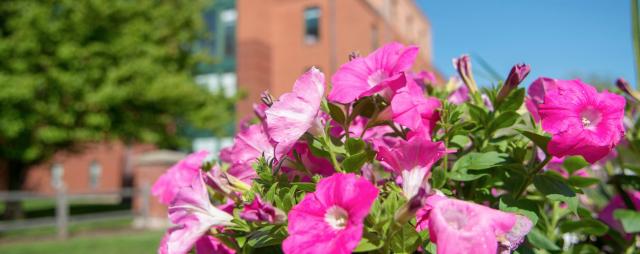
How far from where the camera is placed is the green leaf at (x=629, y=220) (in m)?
1.04

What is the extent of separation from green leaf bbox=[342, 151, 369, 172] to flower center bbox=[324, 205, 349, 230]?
10 cm

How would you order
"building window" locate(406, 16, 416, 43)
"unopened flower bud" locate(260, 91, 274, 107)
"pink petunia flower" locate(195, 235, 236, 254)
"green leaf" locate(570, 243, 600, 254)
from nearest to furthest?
"unopened flower bud" locate(260, 91, 274, 107), "pink petunia flower" locate(195, 235, 236, 254), "green leaf" locate(570, 243, 600, 254), "building window" locate(406, 16, 416, 43)

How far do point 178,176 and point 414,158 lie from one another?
58 cm

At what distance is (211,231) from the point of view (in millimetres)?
909

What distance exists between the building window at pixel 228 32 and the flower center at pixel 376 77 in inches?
911

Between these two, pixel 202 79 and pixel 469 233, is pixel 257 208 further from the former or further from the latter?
pixel 202 79

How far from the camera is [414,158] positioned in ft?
2.38

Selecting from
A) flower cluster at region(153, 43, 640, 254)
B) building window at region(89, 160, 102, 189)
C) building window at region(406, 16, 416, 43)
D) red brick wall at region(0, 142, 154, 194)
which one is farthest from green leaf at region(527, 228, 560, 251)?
building window at region(406, 16, 416, 43)

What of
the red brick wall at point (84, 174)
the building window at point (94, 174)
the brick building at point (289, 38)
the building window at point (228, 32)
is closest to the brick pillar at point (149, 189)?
the brick building at point (289, 38)

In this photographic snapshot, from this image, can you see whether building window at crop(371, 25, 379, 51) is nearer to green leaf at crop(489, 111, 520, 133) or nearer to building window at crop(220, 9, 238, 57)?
building window at crop(220, 9, 238, 57)

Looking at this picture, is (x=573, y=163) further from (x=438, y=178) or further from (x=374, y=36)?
(x=374, y=36)

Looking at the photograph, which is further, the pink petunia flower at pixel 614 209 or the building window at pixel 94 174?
Answer: the building window at pixel 94 174

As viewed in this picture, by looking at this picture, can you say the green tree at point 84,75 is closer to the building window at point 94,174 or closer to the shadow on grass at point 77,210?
the shadow on grass at point 77,210

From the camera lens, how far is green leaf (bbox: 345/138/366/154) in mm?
787
